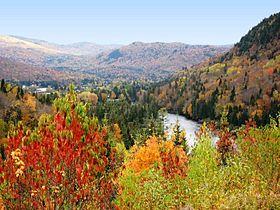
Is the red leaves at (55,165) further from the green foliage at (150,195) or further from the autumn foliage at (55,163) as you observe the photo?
the green foliage at (150,195)

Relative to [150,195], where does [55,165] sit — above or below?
above

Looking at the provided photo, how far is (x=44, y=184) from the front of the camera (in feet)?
65.0

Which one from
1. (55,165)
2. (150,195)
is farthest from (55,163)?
(150,195)

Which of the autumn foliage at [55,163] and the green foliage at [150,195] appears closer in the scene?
the autumn foliage at [55,163]

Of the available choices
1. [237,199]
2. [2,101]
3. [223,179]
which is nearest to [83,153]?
[237,199]

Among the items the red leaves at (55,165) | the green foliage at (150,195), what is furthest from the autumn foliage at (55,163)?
the green foliage at (150,195)

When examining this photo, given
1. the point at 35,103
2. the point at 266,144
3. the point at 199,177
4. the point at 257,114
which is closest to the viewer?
the point at 199,177

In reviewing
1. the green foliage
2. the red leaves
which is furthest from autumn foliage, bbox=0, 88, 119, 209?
the green foliage

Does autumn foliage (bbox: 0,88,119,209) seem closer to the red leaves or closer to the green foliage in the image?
the red leaves

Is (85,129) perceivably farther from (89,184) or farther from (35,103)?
(35,103)

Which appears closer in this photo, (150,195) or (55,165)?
(55,165)

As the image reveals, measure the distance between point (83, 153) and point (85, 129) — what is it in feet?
4.04

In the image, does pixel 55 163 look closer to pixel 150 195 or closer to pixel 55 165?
pixel 55 165

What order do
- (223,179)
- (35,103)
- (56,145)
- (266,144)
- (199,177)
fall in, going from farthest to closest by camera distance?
(35,103)
(266,144)
(199,177)
(223,179)
(56,145)
